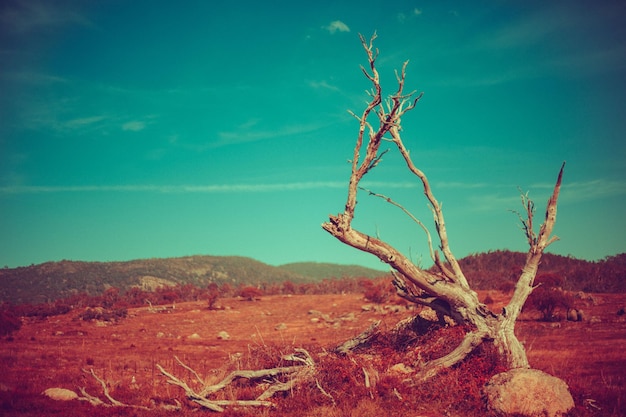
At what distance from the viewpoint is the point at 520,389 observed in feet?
26.4

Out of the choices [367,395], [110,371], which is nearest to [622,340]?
[367,395]

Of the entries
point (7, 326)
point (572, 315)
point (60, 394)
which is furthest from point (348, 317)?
point (60, 394)

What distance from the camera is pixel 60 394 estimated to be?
10625 millimetres

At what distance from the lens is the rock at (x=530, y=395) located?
7.79m

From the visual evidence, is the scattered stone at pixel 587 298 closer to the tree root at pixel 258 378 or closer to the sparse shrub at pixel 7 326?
the tree root at pixel 258 378

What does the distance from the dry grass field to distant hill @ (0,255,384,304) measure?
3225cm

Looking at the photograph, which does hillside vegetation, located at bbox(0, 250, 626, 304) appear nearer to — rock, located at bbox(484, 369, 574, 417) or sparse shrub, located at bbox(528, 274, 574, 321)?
sparse shrub, located at bbox(528, 274, 574, 321)

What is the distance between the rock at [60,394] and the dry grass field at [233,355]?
0.64 ft

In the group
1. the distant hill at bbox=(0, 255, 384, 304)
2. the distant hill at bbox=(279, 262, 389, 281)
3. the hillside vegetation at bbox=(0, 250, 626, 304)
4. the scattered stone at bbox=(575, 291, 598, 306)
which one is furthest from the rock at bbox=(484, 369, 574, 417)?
the distant hill at bbox=(279, 262, 389, 281)

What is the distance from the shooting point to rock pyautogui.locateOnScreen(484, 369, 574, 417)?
25.6 feet

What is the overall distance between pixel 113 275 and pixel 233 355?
68023 mm

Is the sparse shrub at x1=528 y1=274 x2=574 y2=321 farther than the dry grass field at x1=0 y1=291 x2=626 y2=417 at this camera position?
Yes

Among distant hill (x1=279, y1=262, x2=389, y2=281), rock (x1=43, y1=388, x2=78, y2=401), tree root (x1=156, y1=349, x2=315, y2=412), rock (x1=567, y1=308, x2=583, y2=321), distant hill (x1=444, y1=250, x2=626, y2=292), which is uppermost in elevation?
distant hill (x1=279, y1=262, x2=389, y2=281)

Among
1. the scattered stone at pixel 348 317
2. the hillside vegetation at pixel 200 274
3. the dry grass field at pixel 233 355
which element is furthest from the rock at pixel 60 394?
the hillside vegetation at pixel 200 274
